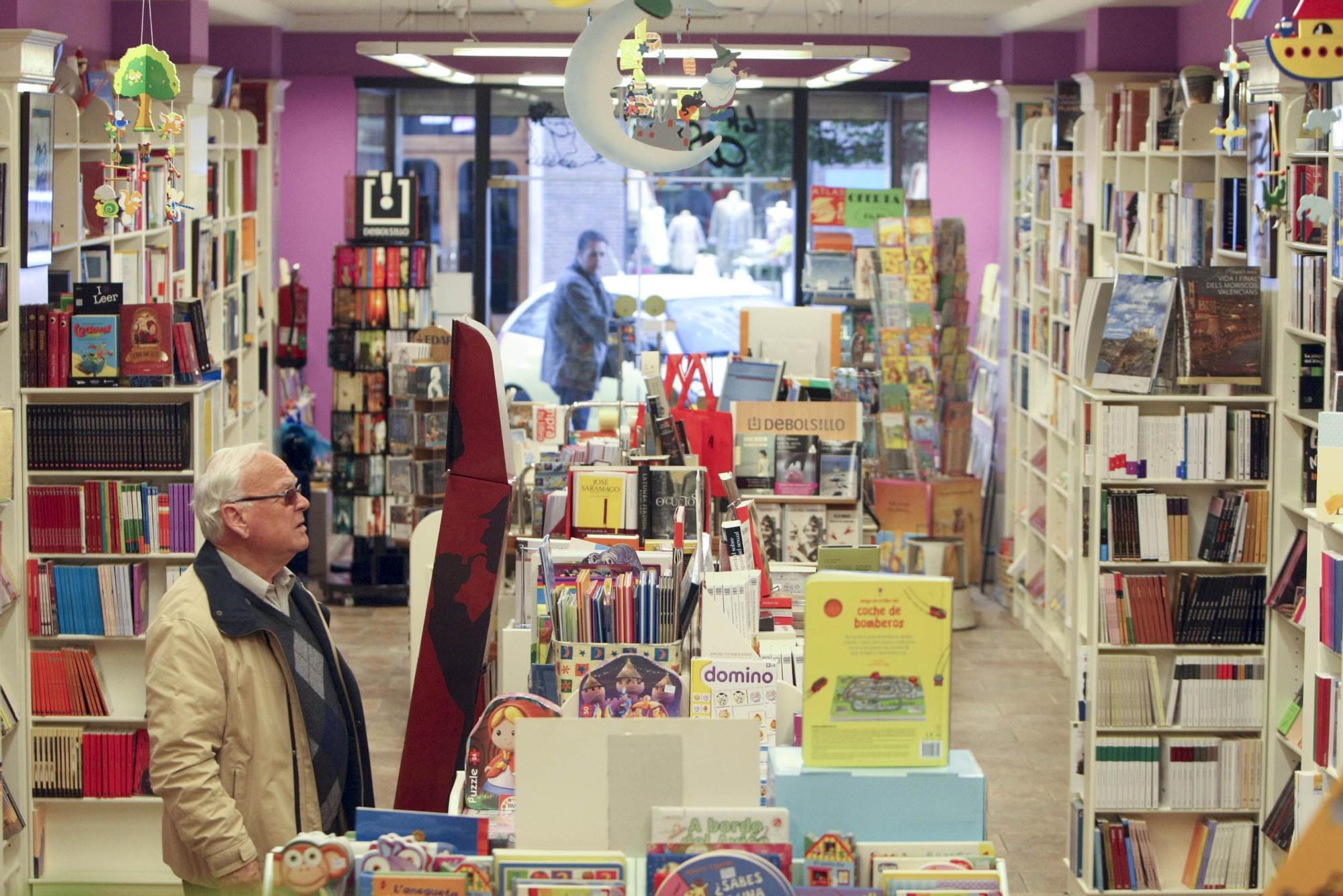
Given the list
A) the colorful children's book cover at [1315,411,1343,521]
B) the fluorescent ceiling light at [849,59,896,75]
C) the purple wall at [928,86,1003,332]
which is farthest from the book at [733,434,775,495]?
the purple wall at [928,86,1003,332]

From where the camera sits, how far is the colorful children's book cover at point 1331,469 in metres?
4.58

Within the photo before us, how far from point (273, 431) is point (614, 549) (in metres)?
7.61

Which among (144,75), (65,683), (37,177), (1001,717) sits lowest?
(1001,717)

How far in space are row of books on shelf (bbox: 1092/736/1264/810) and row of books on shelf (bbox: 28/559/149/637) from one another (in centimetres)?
353

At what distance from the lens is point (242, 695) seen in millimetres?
3506

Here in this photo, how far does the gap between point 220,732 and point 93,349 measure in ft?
9.79

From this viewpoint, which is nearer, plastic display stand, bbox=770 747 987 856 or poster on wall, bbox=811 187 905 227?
plastic display stand, bbox=770 747 987 856

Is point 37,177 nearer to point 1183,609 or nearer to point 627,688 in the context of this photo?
point 627,688

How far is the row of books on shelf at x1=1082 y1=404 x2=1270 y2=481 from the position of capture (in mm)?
5887

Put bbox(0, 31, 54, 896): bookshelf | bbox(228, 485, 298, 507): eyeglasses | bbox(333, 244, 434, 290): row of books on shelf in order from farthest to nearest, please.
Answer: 1. bbox(333, 244, 434, 290): row of books on shelf
2. bbox(0, 31, 54, 896): bookshelf
3. bbox(228, 485, 298, 507): eyeglasses

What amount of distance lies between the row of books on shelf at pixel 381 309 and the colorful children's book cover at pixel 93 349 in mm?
4184

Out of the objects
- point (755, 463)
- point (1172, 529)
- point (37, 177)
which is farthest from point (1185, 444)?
point (37, 177)

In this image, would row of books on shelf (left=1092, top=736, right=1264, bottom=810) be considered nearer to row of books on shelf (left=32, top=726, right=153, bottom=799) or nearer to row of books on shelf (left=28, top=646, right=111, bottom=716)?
row of books on shelf (left=32, top=726, right=153, bottom=799)

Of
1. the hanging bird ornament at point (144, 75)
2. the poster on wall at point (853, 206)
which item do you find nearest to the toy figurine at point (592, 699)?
the hanging bird ornament at point (144, 75)
